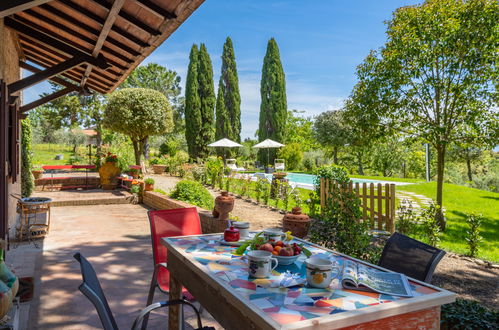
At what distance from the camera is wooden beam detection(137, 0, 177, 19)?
3.20 metres

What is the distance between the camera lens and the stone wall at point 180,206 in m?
5.28

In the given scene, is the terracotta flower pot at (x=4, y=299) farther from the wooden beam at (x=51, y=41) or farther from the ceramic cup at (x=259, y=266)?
the wooden beam at (x=51, y=41)

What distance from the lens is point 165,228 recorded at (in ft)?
9.80

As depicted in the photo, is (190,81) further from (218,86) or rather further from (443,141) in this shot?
(443,141)

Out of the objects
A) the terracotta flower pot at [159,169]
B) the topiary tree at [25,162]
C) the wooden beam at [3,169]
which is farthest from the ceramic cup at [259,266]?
the terracotta flower pot at [159,169]

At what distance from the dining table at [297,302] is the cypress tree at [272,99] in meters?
25.6

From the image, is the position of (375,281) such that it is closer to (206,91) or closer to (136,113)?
(136,113)

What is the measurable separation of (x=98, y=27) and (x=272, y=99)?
2410 cm

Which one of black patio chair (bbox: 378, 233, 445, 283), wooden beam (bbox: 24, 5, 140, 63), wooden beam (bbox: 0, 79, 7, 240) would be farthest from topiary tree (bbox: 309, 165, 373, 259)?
wooden beam (bbox: 0, 79, 7, 240)

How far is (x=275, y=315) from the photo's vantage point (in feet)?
4.25

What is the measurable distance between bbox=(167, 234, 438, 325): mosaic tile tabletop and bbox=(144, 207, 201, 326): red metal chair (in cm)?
98

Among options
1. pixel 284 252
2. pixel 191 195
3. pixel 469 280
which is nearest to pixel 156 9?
pixel 284 252

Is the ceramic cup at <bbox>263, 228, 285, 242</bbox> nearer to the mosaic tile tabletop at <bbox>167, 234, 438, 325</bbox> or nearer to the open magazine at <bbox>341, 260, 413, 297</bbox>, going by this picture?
the mosaic tile tabletop at <bbox>167, 234, 438, 325</bbox>

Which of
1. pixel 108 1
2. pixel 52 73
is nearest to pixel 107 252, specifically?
pixel 52 73
